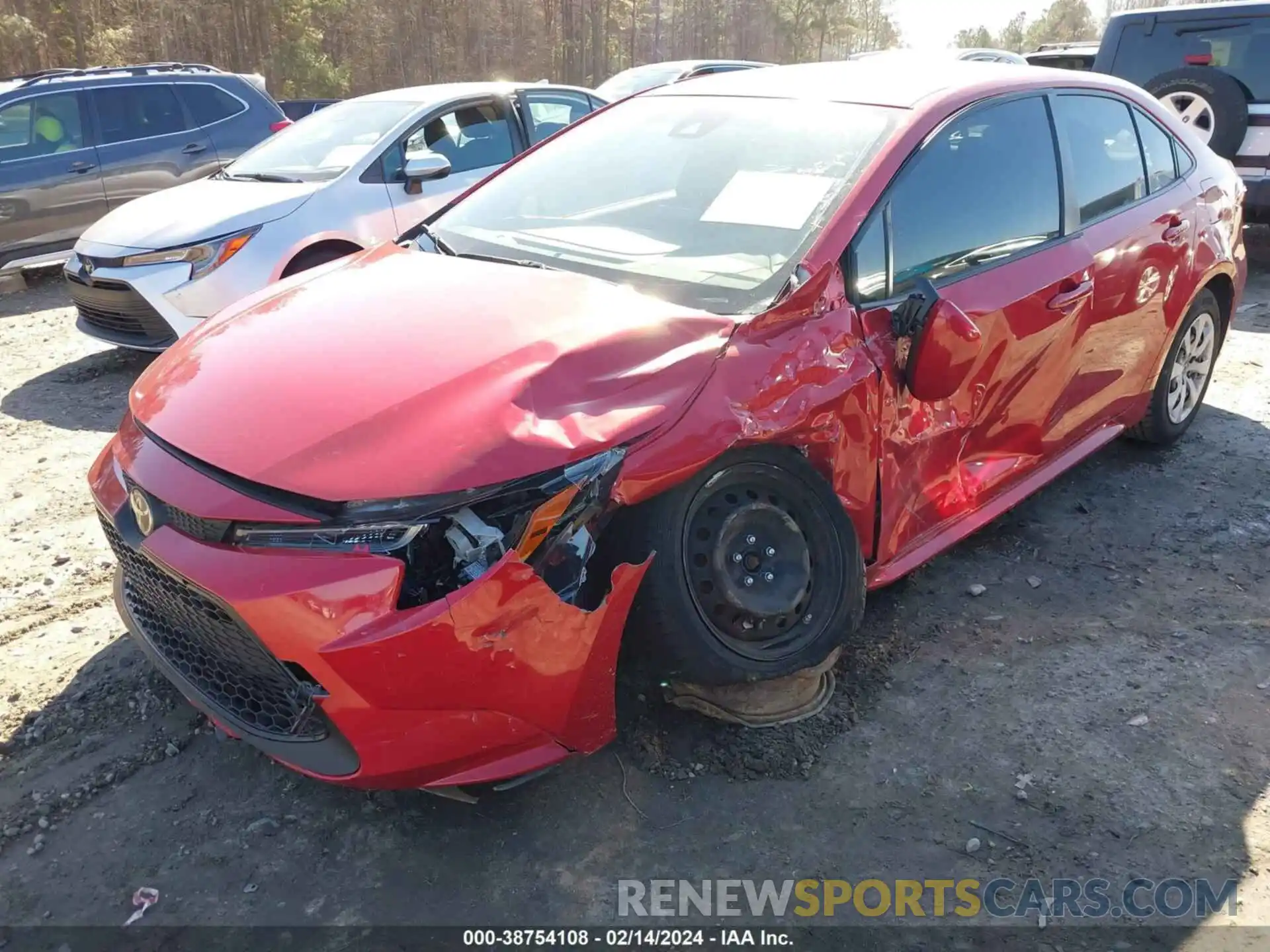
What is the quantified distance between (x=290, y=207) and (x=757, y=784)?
4.60 metres

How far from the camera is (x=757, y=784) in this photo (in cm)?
256

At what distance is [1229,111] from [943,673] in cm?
655

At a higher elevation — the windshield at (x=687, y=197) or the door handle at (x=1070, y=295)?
the windshield at (x=687, y=197)

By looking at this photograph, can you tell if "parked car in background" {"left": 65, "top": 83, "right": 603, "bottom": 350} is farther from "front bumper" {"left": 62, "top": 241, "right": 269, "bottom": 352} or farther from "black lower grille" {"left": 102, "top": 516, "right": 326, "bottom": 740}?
"black lower grille" {"left": 102, "top": 516, "right": 326, "bottom": 740}

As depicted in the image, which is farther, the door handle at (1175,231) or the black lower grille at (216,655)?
the door handle at (1175,231)

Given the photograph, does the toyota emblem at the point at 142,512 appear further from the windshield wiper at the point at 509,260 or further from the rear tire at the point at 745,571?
the windshield wiper at the point at 509,260

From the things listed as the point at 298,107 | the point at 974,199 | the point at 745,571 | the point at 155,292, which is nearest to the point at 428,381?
the point at 745,571

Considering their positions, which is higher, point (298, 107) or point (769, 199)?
point (769, 199)

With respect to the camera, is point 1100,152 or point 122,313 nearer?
point 1100,152

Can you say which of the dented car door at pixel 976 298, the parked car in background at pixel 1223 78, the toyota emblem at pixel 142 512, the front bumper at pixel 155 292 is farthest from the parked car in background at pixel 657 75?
the toyota emblem at pixel 142 512

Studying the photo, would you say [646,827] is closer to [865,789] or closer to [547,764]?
[547,764]

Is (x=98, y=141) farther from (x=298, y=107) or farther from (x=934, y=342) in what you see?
(x=934, y=342)

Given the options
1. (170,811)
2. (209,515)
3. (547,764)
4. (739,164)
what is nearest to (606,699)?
(547,764)

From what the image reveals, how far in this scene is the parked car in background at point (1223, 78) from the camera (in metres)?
7.44
